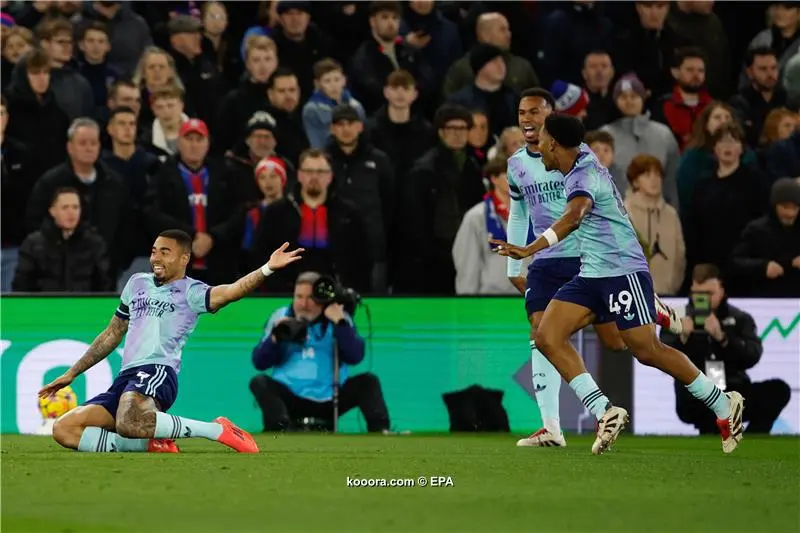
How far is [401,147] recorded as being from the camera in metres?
16.8

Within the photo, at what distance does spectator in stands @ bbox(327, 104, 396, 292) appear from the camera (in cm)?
1602

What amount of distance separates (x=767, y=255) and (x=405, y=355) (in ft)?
12.3

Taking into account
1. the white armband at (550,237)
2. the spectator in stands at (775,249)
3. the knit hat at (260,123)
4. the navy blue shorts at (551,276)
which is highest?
the knit hat at (260,123)

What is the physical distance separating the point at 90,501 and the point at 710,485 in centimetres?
347

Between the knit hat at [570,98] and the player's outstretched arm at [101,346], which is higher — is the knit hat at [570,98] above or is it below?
above

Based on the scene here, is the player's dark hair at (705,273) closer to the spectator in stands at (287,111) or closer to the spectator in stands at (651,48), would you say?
the spectator in stands at (651,48)

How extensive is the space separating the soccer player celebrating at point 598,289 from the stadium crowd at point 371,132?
437cm

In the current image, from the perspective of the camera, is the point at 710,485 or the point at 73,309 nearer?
the point at 710,485

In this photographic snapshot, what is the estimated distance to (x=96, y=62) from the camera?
17328 mm

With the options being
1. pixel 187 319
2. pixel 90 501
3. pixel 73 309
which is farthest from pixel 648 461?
pixel 73 309

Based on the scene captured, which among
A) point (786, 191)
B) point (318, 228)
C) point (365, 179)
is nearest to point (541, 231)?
point (318, 228)

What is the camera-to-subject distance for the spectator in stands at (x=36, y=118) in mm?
16234

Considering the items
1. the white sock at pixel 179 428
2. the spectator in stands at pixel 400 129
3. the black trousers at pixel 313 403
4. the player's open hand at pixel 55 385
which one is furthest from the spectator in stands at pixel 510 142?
the player's open hand at pixel 55 385

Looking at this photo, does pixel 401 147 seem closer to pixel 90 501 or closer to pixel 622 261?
pixel 622 261
